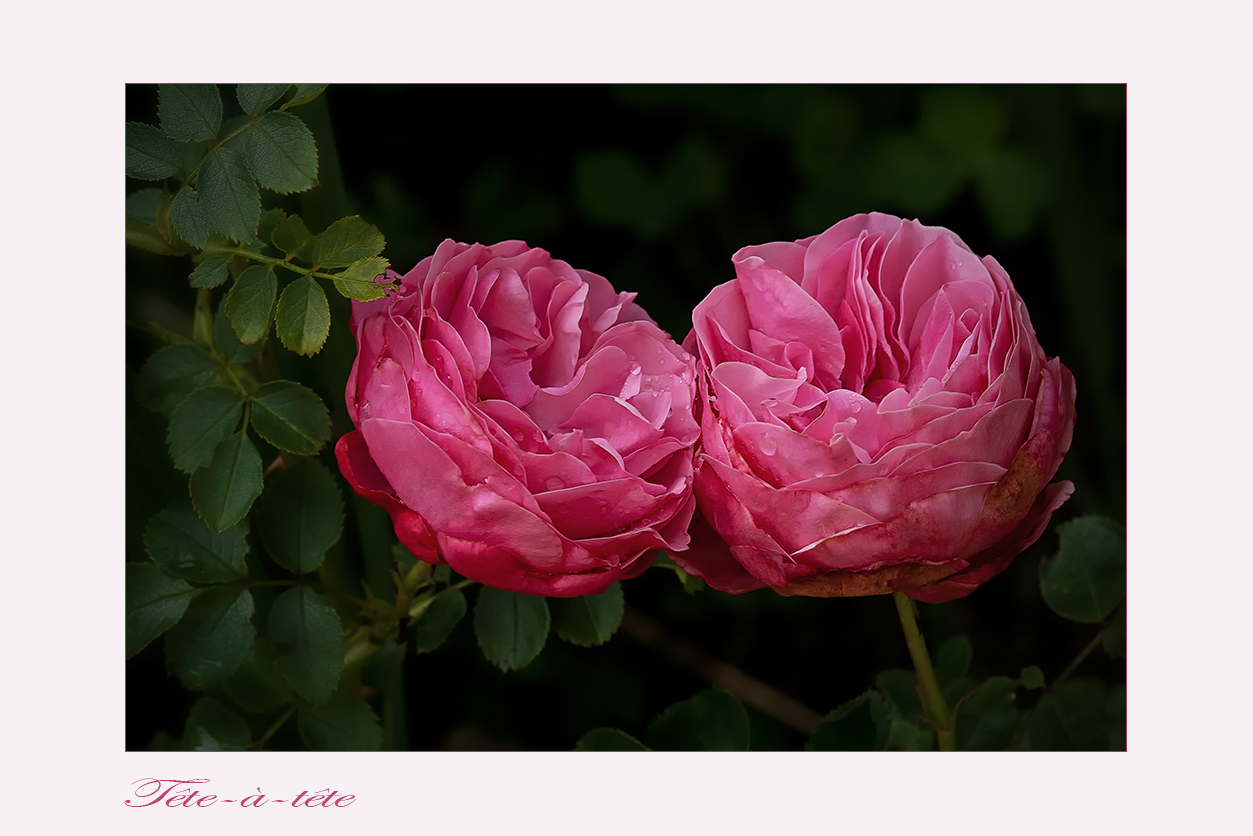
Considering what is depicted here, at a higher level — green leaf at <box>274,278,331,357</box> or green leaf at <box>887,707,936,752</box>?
green leaf at <box>274,278,331,357</box>

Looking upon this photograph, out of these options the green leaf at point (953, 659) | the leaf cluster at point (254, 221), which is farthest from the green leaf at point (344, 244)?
the green leaf at point (953, 659)

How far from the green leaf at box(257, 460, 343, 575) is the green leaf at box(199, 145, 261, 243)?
6.1 inches

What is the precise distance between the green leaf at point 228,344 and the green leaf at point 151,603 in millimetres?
149

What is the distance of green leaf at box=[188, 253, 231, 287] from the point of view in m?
0.68

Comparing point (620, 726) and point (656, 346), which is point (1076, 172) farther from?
point (620, 726)

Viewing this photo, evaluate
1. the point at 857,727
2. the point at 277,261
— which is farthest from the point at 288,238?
the point at 857,727

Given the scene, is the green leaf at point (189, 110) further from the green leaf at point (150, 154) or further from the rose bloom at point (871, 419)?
the rose bloom at point (871, 419)

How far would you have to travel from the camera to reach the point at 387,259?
25.9 inches

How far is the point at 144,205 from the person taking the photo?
0.72 m

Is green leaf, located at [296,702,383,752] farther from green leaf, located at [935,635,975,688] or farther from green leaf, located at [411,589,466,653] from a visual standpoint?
green leaf, located at [935,635,975,688]

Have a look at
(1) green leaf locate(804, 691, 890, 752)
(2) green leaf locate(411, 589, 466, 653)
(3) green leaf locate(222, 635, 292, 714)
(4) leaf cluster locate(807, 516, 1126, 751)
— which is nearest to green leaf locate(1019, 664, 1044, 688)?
(4) leaf cluster locate(807, 516, 1126, 751)

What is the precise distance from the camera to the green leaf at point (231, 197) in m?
0.67

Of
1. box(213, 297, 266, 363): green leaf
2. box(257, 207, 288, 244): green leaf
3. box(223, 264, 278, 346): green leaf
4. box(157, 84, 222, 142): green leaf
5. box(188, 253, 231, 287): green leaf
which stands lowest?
box(213, 297, 266, 363): green leaf

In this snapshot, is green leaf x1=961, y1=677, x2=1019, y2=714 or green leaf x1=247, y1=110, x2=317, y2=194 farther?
green leaf x1=961, y1=677, x2=1019, y2=714
